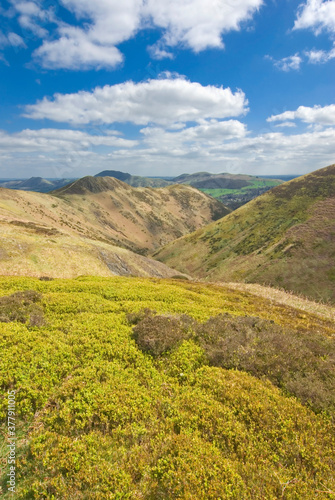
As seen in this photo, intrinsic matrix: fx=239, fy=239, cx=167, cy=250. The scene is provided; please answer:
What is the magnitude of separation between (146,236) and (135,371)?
16552 cm

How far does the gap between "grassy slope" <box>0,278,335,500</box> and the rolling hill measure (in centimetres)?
2137

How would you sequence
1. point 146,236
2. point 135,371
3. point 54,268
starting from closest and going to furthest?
1. point 135,371
2. point 54,268
3. point 146,236

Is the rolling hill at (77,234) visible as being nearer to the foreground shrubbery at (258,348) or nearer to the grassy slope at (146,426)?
the grassy slope at (146,426)

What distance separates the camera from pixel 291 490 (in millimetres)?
5340

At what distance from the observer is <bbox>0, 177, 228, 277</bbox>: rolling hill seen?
30688 millimetres

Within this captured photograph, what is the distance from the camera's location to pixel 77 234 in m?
69.4

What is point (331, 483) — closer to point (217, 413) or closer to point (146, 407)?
point (217, 413)

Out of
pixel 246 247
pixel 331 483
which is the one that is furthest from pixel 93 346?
pixel 246 247

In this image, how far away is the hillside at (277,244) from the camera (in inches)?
2342

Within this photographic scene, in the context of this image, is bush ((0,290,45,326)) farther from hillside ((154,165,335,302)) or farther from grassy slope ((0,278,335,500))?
hillside ((154,165,335,302))

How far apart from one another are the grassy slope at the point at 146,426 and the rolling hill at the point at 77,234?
70.1 ft

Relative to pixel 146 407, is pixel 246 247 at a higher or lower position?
lower

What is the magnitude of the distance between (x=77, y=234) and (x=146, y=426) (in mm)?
68150

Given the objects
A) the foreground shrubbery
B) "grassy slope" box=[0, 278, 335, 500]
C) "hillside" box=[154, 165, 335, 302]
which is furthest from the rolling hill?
"hillside" box=[154, 165, 335, 302]
